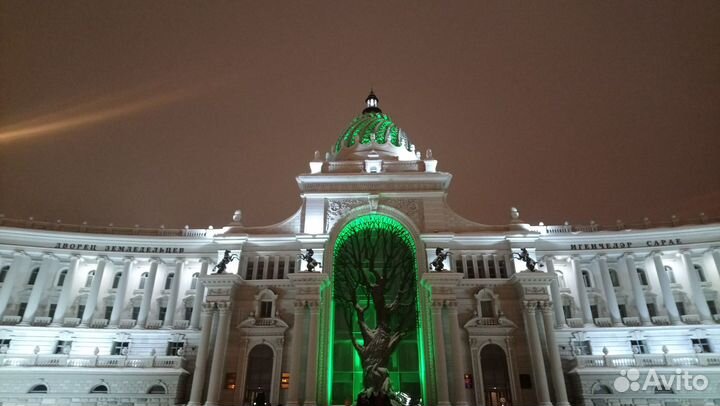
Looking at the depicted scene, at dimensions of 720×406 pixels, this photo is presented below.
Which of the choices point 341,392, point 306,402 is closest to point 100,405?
point 306,402

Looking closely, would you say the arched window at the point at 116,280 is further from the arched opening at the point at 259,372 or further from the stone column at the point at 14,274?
the arched opening at the point at 259,372

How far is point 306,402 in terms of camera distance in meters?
32.9

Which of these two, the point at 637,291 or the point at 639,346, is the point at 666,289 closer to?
the point at 637,291

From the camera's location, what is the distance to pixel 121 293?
42.4m

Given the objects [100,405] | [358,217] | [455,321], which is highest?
[358,217]

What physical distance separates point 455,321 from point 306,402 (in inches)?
535

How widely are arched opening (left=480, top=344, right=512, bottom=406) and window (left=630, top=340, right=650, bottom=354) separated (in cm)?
1247

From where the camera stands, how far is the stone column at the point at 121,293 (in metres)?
41.0

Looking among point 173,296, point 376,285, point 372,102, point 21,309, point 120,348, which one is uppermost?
point 372,102

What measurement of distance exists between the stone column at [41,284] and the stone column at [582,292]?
2031 inches

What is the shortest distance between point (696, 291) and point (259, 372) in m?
40.4

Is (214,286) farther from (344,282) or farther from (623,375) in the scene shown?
(623,375)

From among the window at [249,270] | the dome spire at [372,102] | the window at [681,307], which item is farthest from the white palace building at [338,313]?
the dome spire at [372,102]

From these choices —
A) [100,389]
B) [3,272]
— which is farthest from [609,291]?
[3,272]
